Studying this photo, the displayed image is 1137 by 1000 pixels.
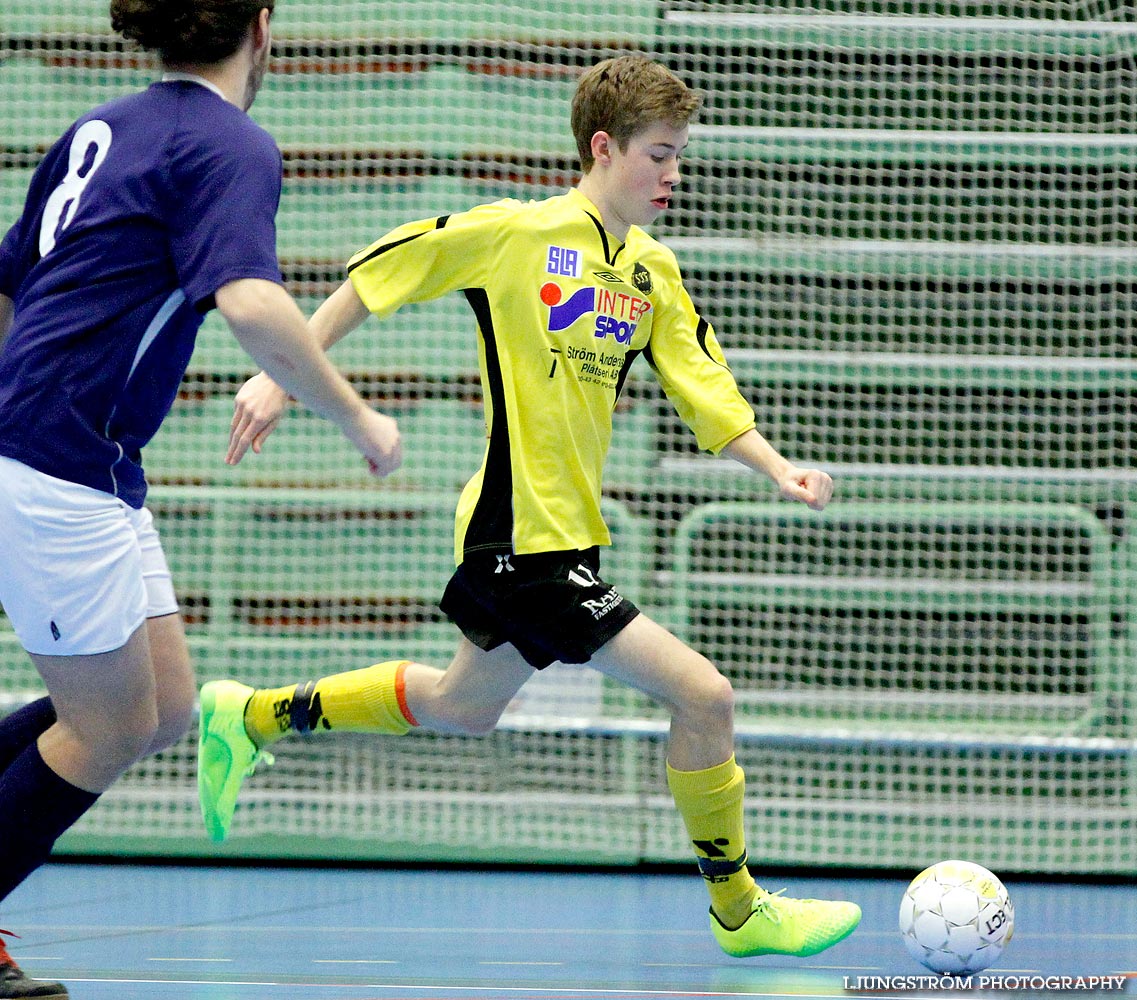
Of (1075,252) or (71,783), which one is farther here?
(1075,252)

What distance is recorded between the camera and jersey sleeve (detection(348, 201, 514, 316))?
10.5 ft

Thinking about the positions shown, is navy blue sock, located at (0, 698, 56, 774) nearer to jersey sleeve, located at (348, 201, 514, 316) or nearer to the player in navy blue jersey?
the player in navy blue jersey

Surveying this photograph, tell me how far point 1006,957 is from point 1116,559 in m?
2.65

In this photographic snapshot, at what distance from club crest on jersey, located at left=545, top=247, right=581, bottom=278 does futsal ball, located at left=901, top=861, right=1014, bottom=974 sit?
142 cm

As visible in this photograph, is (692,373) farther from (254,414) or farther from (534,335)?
(254,414)

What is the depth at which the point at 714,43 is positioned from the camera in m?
5.70

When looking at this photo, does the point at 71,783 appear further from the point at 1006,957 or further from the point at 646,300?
the point at 1006,957

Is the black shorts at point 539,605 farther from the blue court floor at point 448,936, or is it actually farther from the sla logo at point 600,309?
the blue court floor at point 448,936

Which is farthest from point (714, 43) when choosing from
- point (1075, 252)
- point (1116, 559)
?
point (1116, 559)

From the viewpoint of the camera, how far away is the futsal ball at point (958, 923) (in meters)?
2.93

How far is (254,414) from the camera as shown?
8.66ft

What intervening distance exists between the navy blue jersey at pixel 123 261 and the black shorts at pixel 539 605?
935mm

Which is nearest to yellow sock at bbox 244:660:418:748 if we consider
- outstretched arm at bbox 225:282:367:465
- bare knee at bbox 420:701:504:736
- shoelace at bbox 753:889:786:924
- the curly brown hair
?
bare knee at bbox 420:701:504:736

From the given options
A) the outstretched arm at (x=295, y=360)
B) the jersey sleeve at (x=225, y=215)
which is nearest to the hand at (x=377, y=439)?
the outstretched arm at (x=295, y=360)
